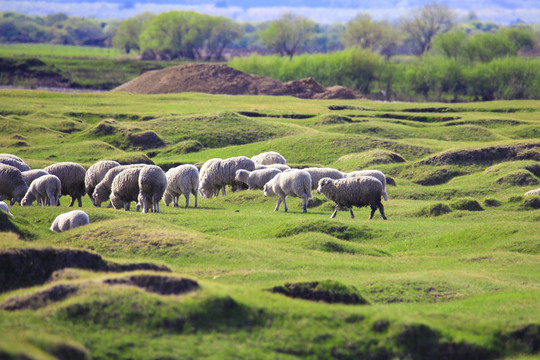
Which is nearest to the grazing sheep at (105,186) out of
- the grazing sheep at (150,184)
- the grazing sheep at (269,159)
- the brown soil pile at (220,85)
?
the grazing sheep at (150,184)

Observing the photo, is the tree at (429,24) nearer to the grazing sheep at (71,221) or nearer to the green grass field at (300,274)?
the green grass field at (300,274)

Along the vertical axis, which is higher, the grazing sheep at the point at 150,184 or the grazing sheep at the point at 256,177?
the grazing sheep at the point at 150,184

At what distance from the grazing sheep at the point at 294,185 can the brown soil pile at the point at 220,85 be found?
62.9m

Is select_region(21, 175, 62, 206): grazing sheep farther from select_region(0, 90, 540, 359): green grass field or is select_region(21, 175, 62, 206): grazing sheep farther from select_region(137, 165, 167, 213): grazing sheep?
select_region(137, 165, 167, 213): grazing sheep

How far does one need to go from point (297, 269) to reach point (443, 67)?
9040 cm

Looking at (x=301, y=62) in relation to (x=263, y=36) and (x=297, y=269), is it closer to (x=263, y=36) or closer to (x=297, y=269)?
(x=263, y=36)

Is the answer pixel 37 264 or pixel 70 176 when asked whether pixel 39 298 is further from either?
pixel 70 176

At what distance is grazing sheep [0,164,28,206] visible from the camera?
1065 inches

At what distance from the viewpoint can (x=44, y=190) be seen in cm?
2638

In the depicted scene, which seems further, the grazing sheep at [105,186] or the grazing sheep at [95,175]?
the grazing sheep at [95,175]

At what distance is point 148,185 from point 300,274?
10.5 meters

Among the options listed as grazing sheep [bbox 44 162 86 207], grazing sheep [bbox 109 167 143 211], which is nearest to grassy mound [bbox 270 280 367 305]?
grazing sheep [bbox 109 167 143 211]

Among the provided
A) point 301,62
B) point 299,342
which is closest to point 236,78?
point 301,62

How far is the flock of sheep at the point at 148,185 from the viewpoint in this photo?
997 inches
